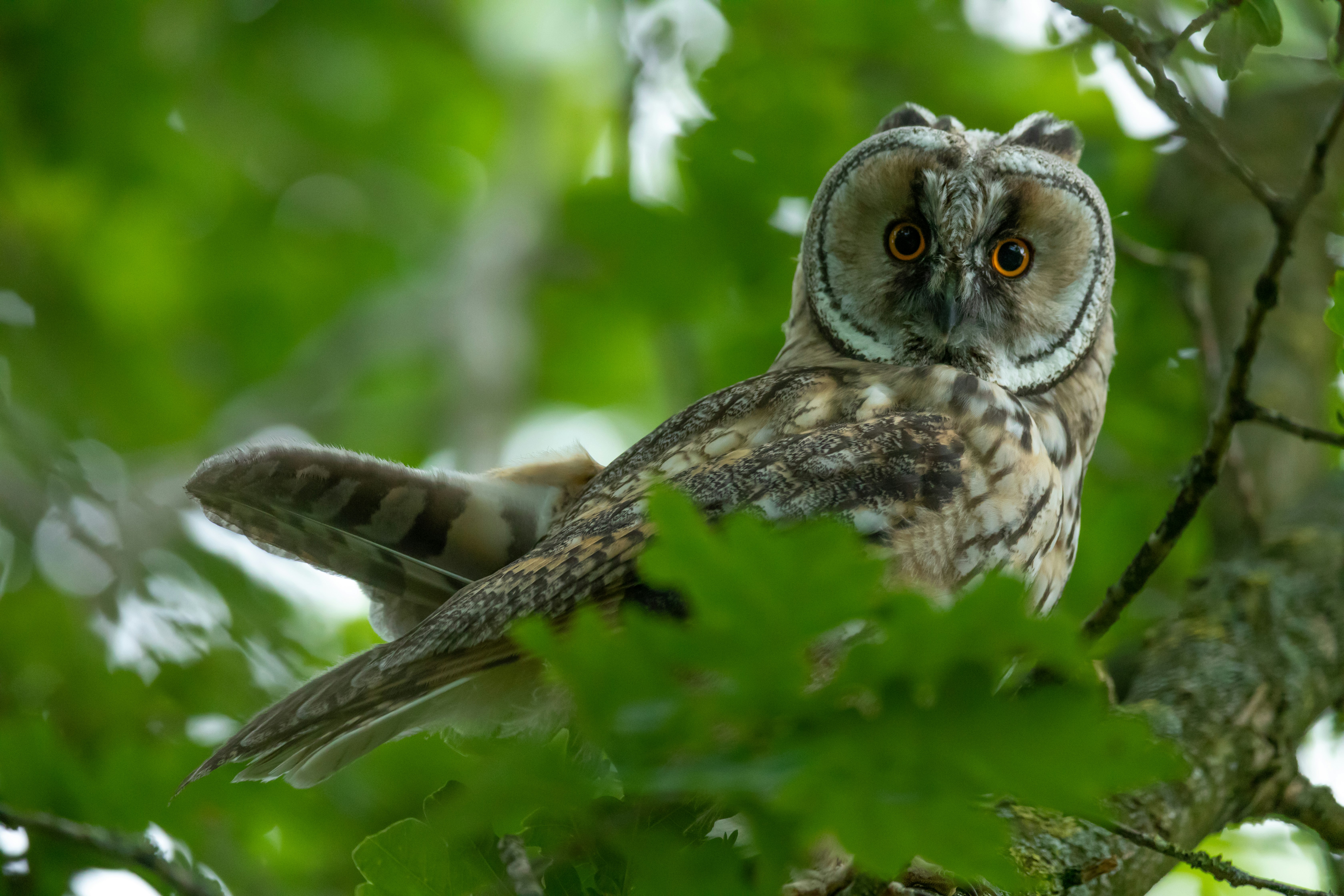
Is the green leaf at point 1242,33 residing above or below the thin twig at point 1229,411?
above

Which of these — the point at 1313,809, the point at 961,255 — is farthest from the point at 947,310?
the point at 1313,809

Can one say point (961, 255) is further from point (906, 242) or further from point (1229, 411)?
point (1229, 411)

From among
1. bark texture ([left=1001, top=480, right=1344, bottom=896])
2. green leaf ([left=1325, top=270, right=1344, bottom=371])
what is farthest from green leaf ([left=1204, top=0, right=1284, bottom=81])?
bark texture ([left=1001, top=480, right=1344, bottom=896])

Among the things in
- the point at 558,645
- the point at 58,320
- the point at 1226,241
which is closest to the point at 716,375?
the point at 1226,241

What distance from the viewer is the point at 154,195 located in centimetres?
606

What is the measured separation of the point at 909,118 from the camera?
295 centimetres

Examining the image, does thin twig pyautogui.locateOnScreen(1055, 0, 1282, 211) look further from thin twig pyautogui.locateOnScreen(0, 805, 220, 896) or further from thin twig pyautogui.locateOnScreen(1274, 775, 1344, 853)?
thin twig pyautogui.locateOnScreen(0, 805, 220, 896)

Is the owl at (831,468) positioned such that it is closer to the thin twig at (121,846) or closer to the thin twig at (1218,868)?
the thin twig at (121,846)

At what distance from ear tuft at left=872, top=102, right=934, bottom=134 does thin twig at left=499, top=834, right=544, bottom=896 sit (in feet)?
6.91

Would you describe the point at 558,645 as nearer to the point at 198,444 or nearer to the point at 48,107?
the point at 198,444

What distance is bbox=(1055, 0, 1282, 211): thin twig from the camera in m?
1.83

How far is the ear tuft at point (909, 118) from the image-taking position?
2938 mm

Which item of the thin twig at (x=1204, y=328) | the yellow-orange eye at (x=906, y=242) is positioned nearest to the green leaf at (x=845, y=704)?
the yellow-orange eye at (x=906, y=242)

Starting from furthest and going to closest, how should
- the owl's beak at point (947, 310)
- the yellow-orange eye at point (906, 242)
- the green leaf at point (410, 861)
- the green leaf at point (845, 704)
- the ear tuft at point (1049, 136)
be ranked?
the ear tuft at point (1049, 136) → the yellow-orange eye at point (906, 242) → the owl's beak at point (947, 310) → the green leaf at point (410, 861) → the green leaf at point (845, 704)
